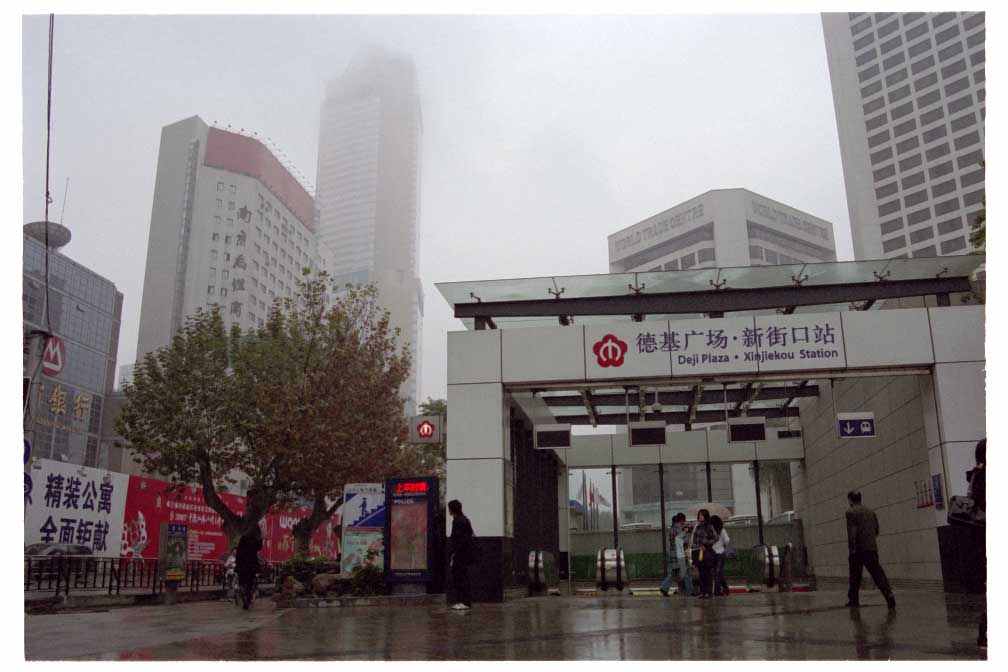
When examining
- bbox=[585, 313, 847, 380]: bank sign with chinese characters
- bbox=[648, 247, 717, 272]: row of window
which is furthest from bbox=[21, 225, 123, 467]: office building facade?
bbox=[648, 247, 717, 272]: row of window

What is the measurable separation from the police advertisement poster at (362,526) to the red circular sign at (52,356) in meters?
6.54

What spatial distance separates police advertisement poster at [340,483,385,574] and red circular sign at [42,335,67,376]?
21.4ft

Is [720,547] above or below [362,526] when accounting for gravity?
below

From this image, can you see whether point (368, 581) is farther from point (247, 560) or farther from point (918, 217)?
point (918, 217)

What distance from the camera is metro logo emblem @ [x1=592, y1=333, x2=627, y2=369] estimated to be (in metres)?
13.9

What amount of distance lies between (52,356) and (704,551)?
10.7 meters

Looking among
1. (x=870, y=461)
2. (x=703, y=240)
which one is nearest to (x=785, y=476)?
(x=870, y=461)

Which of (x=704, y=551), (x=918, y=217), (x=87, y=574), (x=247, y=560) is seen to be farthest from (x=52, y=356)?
(x=918, y=217)

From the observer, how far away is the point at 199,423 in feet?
86.0

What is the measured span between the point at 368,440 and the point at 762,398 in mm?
12875

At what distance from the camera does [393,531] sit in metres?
14.7

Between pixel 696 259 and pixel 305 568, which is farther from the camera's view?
pixel 696 259

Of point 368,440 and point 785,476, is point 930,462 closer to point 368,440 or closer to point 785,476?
point 785,476

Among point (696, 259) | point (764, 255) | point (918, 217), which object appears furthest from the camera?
point (696, 259)
